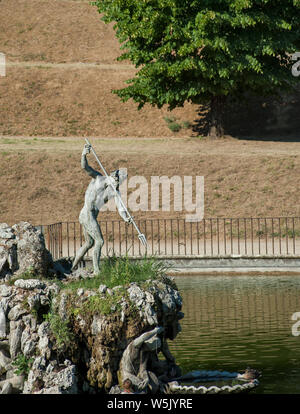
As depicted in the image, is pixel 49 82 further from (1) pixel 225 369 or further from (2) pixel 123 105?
(1) pixel 225 369

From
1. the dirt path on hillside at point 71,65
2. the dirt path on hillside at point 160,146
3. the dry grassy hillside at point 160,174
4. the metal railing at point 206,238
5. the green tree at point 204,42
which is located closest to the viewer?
the metal railing at point 206,238

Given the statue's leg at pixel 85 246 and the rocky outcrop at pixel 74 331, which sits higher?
the statue's leg at pixel 85 246

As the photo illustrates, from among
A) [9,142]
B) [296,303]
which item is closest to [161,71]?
[9,142]

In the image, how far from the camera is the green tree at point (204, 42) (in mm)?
37031

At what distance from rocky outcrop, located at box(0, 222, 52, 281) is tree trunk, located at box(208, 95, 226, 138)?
1178 inches

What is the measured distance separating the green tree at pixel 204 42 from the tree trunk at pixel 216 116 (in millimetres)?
1412

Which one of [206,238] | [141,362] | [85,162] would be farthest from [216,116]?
[141,362]

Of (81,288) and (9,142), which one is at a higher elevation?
(9,142)

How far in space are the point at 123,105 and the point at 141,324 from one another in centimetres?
3962

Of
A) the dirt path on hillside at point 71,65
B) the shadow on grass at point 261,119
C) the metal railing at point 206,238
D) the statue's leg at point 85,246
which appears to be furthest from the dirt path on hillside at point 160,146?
the statue's leg at point 85,246

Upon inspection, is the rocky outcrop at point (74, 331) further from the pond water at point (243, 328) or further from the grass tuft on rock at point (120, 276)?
the pond water at point (243, 328)

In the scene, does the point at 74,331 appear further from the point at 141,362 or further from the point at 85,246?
the point at 85,246

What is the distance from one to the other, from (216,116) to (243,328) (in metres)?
26.7
